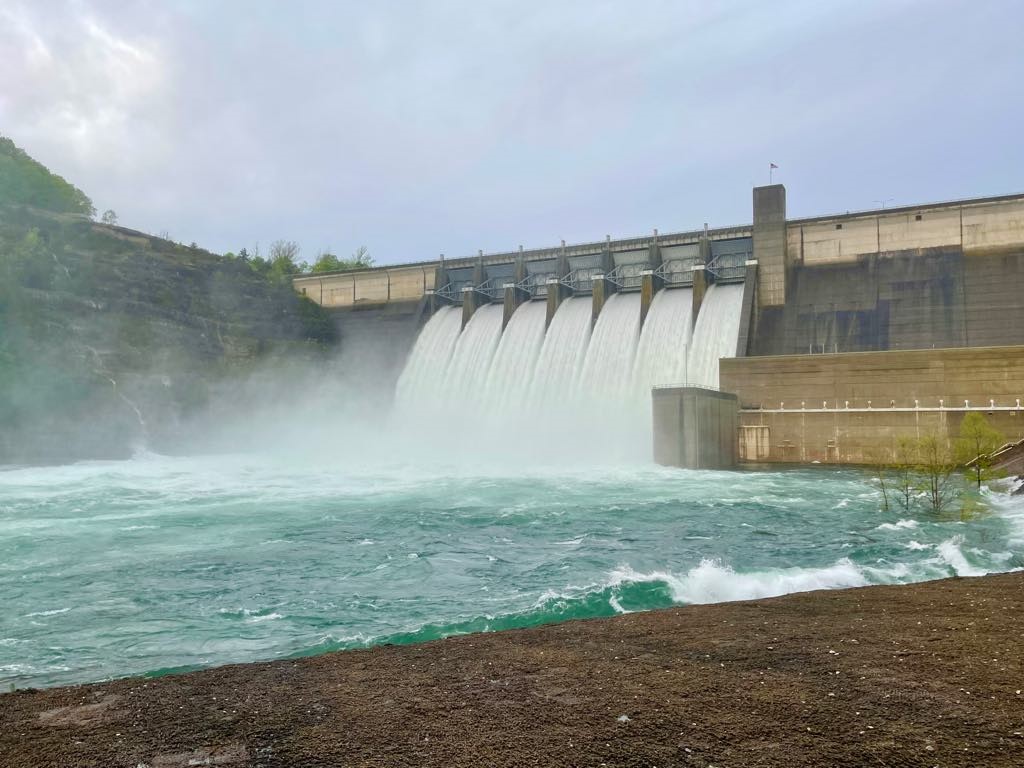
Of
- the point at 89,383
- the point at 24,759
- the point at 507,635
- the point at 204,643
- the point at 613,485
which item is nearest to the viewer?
the point at 24,759

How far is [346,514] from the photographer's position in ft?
59.2

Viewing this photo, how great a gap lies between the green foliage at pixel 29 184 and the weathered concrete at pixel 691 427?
37881mm

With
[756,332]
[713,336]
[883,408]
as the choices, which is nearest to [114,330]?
[713,336]

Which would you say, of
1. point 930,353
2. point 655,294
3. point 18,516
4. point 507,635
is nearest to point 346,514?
point 18,516

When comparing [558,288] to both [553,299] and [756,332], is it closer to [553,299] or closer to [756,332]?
[553,299]

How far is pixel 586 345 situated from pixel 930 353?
46.0 ft

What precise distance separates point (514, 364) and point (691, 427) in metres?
12.2

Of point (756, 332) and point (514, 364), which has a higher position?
point (756, 332)

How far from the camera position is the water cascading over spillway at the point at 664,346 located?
3303 cm

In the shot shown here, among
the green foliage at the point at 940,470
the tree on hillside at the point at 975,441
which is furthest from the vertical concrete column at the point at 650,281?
the tree on hillside at the point at 975,441

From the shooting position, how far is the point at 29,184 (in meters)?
50.2

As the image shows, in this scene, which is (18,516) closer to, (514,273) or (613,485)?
(613,485)

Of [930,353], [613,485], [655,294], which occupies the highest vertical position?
[655,294]

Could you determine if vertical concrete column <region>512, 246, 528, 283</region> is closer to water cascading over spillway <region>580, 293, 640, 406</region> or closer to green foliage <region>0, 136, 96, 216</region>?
water cascading over spillway <region>580, 293, 640, 406</region>
